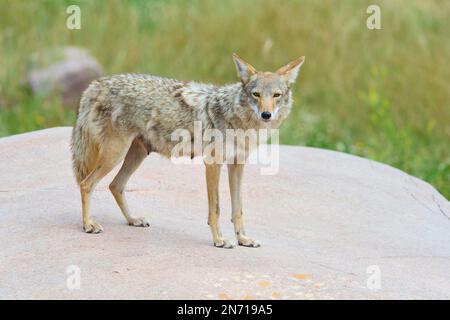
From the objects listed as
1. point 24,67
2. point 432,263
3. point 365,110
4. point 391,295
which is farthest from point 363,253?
point 24,67

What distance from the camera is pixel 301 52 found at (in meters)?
13.8

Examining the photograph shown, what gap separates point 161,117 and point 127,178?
24.0 inches

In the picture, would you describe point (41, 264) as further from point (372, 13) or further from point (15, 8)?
point (372, 13)

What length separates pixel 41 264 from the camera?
5.46m

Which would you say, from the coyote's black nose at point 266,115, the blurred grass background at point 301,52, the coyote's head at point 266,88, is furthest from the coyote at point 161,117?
the blurred grass background at point 301,52

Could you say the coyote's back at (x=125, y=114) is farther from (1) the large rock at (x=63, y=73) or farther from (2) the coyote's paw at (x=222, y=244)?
(1) the large rock at (x=63, y=73)

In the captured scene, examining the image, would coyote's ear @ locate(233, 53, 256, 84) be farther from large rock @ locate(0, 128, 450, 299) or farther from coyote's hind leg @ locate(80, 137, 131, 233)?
large rock @ locate(0, 128, 450, 299)

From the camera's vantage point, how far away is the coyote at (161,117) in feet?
19.8

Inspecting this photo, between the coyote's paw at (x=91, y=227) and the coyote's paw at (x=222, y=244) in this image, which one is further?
the coyote's paw at (x=91, y=227)

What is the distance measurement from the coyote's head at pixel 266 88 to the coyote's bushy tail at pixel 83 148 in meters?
1.21

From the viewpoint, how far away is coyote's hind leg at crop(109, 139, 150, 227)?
6453 mm

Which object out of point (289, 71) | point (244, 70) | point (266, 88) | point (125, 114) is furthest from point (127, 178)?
point (289, 71)

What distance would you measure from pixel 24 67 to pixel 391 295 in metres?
8.73

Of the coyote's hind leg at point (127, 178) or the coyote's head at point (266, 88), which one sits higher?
the coyote's head at point (266, 88)
